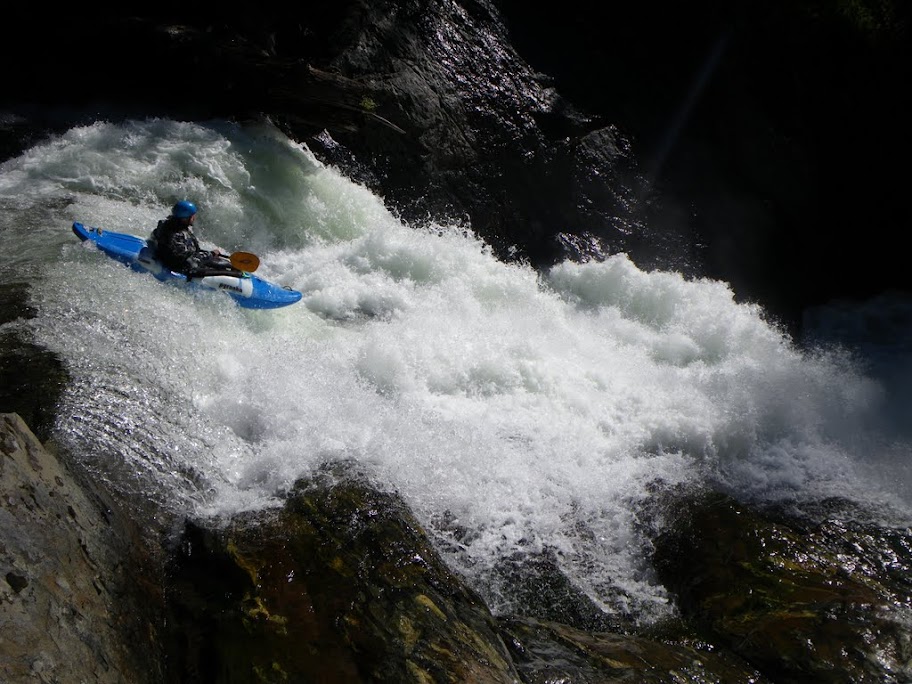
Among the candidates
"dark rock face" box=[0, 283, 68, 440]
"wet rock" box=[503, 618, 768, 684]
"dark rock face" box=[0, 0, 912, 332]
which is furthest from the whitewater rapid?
"dark rock face" box=[0, 0, 912, 332]

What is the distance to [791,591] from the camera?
14.4ft

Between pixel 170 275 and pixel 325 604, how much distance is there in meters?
3.84

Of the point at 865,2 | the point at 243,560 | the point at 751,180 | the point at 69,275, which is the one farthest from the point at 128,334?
the point at 865,2

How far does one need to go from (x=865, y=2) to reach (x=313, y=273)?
9.82 m

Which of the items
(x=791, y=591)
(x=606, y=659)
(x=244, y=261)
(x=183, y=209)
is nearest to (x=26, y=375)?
(x=183, y=209)

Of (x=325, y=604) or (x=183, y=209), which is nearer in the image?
(x=325, y=604)

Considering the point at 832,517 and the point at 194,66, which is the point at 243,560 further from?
the point at 194,66

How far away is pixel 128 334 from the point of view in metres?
4.80

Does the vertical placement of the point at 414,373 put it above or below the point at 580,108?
below

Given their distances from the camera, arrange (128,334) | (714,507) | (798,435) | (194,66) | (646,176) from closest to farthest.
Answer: (128,334)
(714,507)
(798,435)
(194,66)
(646,176)

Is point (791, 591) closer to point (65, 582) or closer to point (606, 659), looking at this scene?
point (606, 659)

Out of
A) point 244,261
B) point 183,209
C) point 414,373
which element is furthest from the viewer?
point 244,261

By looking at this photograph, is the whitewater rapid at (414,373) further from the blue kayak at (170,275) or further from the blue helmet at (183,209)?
the blue helmet at (183,209)

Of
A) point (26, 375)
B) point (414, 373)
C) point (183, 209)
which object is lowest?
point (26, 375)
